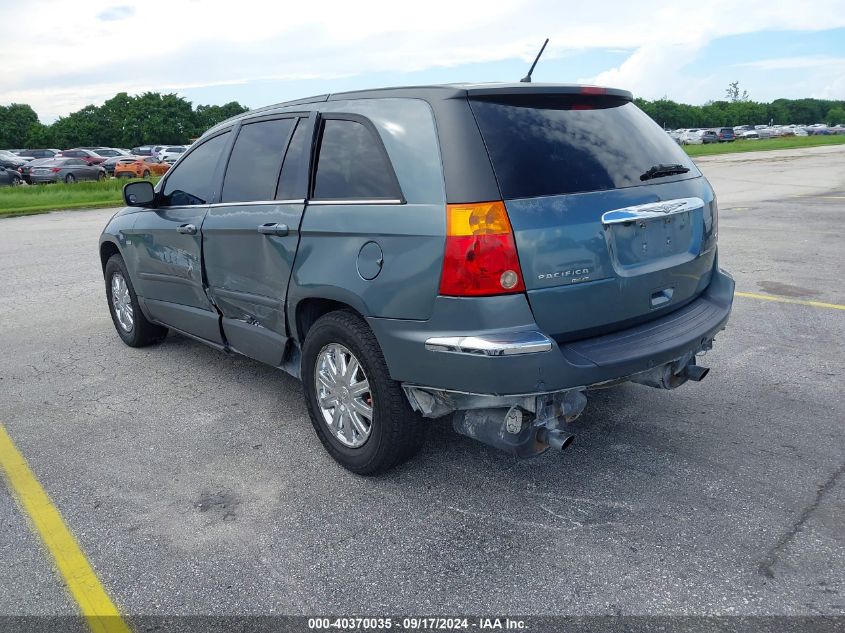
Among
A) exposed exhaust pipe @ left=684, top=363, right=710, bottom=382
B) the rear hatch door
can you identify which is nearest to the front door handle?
the rear hatch door

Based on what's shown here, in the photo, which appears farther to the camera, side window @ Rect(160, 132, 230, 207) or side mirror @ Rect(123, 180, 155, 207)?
side mirror @ Rect(123, 180, 155, 207)

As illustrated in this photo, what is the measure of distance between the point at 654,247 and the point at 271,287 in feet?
6.50

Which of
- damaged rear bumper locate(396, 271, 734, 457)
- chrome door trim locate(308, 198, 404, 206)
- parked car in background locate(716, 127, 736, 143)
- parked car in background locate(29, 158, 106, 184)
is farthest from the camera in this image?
parked car in background locate(716, 127, 736, 143)

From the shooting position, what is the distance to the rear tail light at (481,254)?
9.52ft

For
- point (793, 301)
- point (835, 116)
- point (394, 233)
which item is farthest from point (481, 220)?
point (835, 116)

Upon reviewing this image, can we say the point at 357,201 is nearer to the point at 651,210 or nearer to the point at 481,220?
the point at 481,220

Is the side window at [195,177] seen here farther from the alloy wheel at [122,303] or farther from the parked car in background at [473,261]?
the alloy wheel at [122,303]

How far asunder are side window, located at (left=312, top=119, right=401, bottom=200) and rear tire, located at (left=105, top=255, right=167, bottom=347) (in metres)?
→ 2.68

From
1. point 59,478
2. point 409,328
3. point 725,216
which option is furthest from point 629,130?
point 725,216

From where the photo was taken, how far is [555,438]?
10.1 ft

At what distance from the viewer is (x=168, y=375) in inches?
209

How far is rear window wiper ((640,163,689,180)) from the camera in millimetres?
3475

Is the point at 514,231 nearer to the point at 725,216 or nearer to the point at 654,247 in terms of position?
the point at 654,247

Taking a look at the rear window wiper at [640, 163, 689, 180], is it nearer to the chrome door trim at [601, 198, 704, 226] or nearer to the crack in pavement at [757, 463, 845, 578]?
the chrome door trim at [601, 198, 704, 226]
